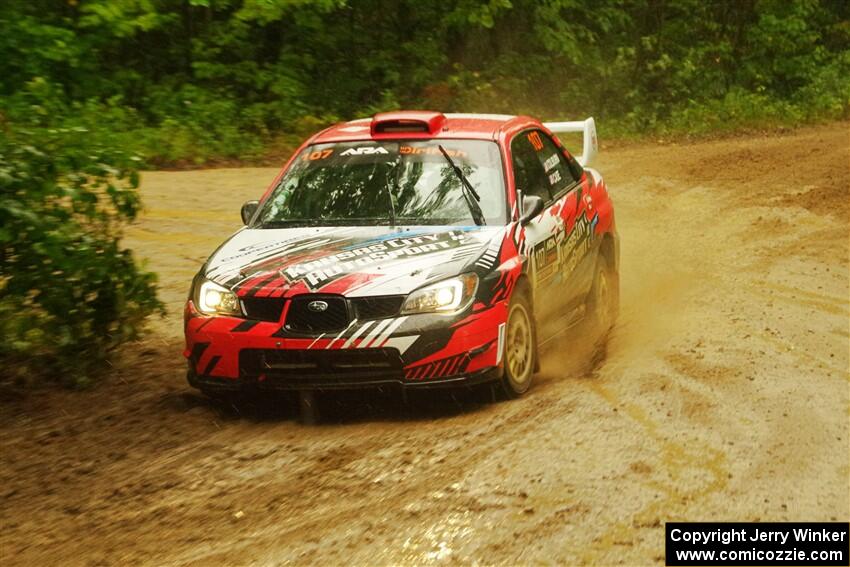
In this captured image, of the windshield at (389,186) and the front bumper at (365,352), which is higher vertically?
the windshield at (389,186)

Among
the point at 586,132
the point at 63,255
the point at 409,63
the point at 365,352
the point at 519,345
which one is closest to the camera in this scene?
the point at 365,352

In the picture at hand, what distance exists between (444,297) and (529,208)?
1.11m

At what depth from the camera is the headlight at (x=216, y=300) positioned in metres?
7.35

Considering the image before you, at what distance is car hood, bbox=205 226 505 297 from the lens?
7.16m

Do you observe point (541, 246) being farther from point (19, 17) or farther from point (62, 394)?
point (19, 17)

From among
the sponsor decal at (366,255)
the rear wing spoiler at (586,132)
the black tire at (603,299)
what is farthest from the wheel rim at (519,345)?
the rear wing spoiler at (586,132)

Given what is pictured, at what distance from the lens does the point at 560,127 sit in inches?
412

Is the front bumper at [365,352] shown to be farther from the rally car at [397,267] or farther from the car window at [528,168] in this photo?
the car window at [528,168]

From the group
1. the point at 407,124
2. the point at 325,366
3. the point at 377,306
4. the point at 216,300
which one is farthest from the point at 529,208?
the point at 216,300

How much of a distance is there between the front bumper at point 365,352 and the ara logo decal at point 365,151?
1.62 metres

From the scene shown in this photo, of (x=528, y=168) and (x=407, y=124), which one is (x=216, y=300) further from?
(x=528, y=168)

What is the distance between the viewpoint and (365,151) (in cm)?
855

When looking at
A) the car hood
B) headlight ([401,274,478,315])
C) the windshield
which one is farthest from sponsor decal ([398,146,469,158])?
headlight ([401,274,478,315])

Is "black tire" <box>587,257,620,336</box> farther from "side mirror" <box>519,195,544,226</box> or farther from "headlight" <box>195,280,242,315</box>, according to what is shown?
"headlight" <box>195,280,242,315</box>
